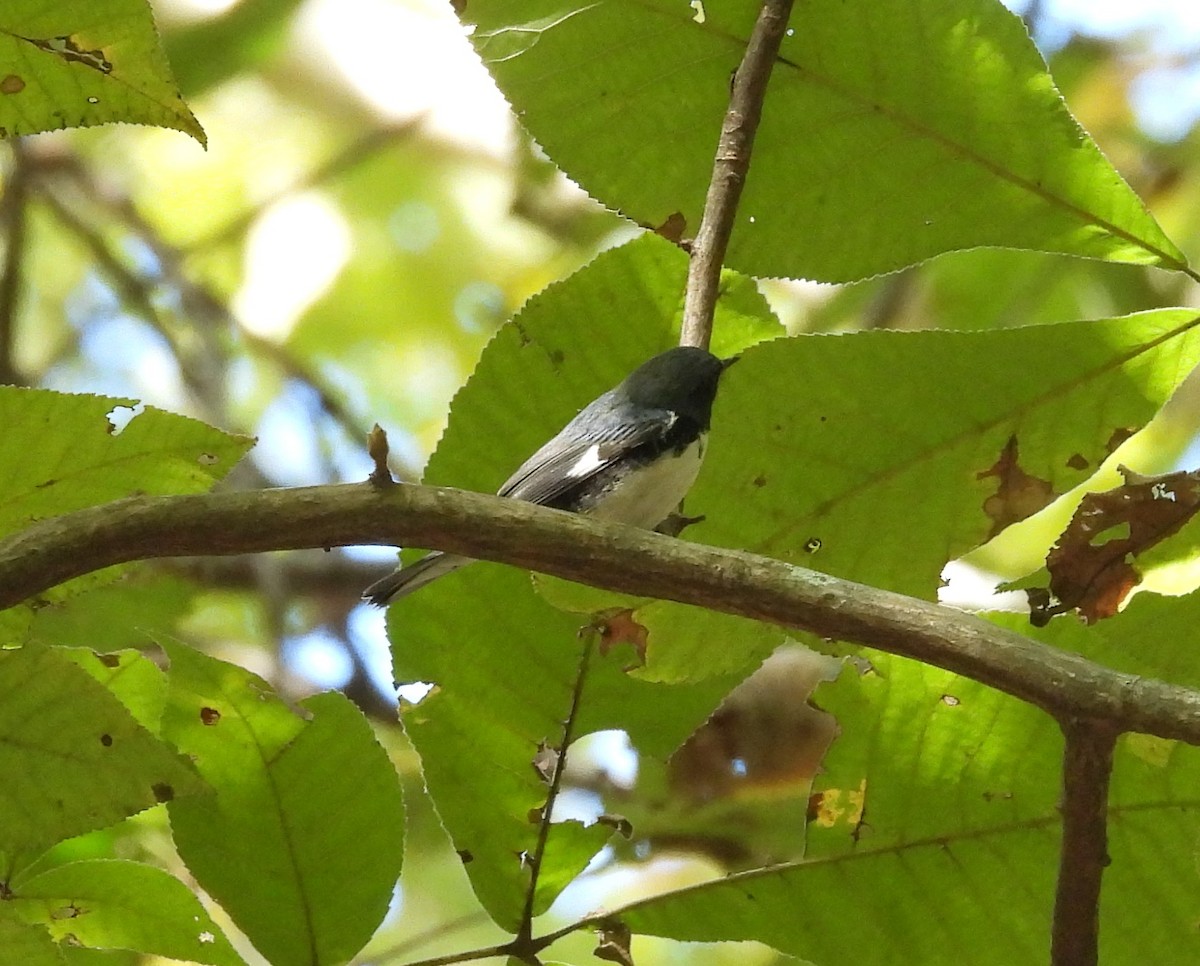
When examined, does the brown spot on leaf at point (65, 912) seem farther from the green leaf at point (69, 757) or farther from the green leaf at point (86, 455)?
the green leaf at point (86, 455)

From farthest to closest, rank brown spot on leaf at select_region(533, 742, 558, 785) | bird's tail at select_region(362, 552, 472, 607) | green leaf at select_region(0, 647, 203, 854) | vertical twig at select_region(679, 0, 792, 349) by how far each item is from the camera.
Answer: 1. bird's tail at select_region(362, 552, 472, 607)
2. vertical twig at select_region(679, 0, 792, 349)
3. brown spot on leaf at select_region(533, 742, 558, 785)
4. green leaf at select_region(0, 647, 203, 854)

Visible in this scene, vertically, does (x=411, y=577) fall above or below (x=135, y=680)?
above

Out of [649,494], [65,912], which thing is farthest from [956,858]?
[649,494]

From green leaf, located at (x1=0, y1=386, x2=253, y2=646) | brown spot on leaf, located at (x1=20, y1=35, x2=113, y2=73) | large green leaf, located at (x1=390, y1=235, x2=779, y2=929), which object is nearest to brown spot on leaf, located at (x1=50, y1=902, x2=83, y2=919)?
green leaf, located at (x1=0, y1=386, x2=253, y2=646)

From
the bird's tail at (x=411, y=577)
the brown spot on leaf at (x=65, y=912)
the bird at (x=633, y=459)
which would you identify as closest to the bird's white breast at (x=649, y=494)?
the bird at (x=633, y=459)

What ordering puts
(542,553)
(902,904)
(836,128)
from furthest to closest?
(836,128)
(902,904)
(542,553)

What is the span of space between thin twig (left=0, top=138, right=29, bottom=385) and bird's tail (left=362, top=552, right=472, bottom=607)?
1.97m

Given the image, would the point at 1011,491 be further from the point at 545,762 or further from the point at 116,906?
the point at 116,906

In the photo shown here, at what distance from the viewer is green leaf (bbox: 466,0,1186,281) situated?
159cm

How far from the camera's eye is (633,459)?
2562 mm

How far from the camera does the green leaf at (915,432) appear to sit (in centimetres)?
152

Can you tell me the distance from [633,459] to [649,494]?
0.10 m

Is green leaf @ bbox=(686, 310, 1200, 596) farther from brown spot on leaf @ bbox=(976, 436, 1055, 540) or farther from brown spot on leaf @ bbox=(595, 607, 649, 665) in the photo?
brown spot on leaf @ bbox=(595, 607, 649, 665)

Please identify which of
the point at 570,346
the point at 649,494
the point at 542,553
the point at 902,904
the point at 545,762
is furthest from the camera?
the point at 649,494
